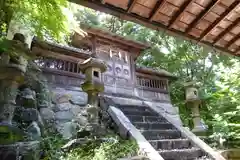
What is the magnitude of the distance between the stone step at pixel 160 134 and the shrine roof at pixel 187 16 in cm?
329

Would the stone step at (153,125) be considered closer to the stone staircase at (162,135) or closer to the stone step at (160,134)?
the stone staircase at (162,135)

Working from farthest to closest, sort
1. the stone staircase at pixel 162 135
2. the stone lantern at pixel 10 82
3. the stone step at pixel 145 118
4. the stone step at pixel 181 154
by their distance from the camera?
the stone step at pixel 145 118, the stone staircase at pixel 162 135, the stone step at pixel 181 154, the stone lantern at pixel 10 82

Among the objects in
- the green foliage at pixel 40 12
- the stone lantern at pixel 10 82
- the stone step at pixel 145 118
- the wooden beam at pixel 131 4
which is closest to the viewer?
the wooden beam at pixel 131 4

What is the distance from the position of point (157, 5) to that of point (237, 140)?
7.07 metres

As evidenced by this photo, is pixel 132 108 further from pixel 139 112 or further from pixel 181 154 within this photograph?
pixel 181 154

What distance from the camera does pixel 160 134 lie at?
5902 mm

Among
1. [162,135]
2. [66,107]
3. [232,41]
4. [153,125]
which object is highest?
[232,41]

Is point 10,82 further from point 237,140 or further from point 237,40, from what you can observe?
point 237,140

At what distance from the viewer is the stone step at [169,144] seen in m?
5.19

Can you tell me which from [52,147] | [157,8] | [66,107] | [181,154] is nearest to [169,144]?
[181,154]

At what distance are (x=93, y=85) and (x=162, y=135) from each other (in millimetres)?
2390

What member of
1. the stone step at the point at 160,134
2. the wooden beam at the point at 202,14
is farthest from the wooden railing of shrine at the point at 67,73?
the wooden beam at the point at 202,14

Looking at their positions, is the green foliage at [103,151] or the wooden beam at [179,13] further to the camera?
the green foliage at [103,151]

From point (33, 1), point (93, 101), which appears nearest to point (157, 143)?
point (93, 101)
